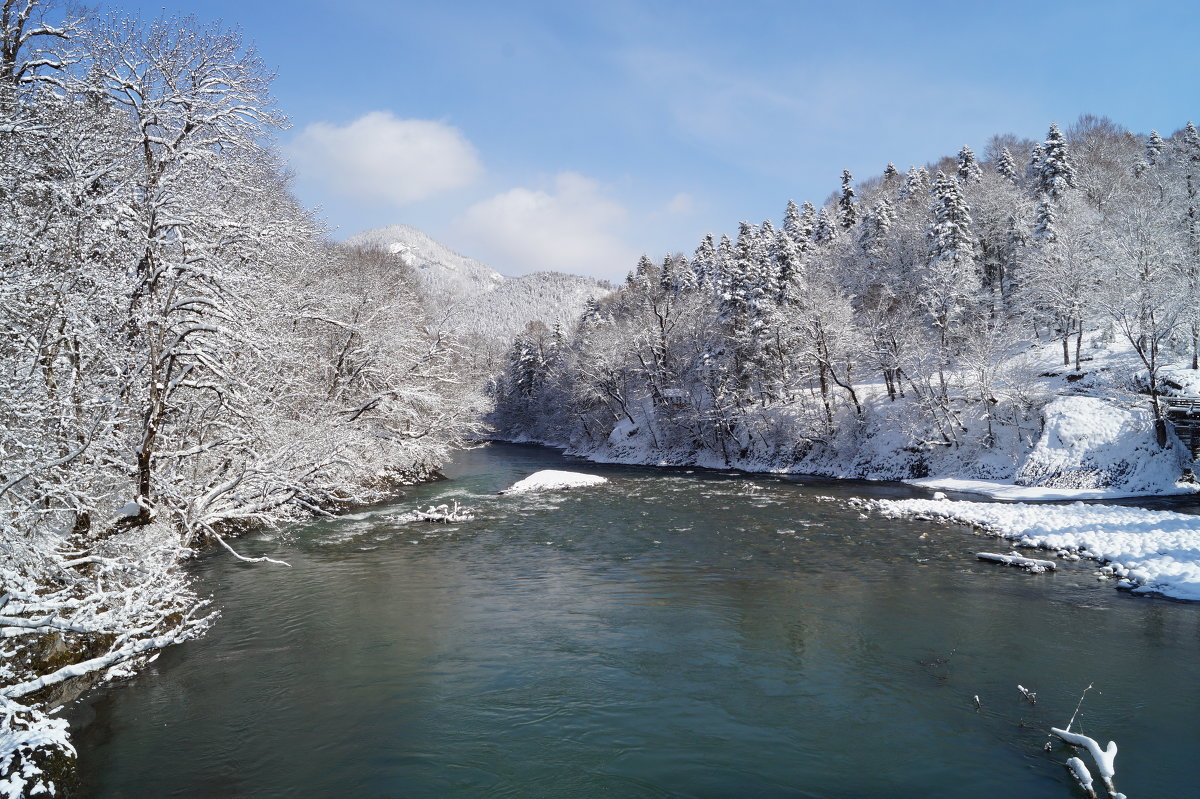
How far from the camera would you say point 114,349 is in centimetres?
877

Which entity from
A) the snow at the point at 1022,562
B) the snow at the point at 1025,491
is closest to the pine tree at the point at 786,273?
the snow at the point at 1025,491

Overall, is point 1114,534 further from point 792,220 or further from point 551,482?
point 792,220

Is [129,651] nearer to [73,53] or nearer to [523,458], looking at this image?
[73,53]

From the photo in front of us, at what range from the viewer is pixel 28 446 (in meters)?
6.08

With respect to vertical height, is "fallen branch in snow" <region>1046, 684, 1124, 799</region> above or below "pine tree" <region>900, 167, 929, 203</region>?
below

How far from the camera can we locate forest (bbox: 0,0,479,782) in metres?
6.25

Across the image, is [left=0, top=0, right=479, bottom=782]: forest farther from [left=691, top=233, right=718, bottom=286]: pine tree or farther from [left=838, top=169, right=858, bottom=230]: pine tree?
[left=838, top=169, right=858, bottom=230]: pine tree


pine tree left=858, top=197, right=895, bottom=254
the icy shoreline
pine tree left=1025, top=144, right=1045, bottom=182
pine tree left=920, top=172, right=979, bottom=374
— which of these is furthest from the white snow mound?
pine tree left=1025, top=144, right=1045, bottom=182

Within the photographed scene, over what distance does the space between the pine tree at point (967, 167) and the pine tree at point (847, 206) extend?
36.0ft

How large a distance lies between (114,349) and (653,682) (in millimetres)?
9537

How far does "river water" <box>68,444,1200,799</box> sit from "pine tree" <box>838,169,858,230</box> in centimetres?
5958

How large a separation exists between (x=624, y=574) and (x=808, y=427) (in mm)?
26996

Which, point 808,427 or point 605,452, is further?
point 605,452

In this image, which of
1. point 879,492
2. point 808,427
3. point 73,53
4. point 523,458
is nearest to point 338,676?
point 73,53
